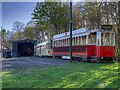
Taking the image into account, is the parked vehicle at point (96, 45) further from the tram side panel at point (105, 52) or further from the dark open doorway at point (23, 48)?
the dark open doorway at point (23, 48)

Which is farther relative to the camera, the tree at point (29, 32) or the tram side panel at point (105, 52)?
the tree at point (29, 32)

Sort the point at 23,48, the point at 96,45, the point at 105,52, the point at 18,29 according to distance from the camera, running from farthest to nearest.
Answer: the point at 18,29, the point at 23,48, the point at 96,45, the point at 105,52

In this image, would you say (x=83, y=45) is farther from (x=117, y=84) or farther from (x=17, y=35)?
(x=17, y=35)

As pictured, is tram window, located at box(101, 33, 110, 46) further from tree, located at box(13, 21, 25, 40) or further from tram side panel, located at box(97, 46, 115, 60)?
tree, located at box(13, 21, 25, 40)

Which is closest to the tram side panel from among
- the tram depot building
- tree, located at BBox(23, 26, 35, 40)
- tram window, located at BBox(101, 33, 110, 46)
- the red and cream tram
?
the red and cream tram

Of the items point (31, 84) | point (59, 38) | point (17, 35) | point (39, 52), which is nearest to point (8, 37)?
point (17, 35)

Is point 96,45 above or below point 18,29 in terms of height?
below

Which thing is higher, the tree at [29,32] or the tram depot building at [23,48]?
the tree at [29,32]

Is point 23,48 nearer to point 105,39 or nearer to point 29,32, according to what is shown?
point 29,32

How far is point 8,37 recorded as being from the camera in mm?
122312

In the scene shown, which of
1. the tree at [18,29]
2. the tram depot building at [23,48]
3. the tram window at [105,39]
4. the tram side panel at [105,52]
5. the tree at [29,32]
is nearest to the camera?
the tram side panel at [105,52]

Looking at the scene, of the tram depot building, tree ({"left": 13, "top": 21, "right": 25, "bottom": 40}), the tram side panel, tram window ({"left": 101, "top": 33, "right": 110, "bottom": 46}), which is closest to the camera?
the tram side panel

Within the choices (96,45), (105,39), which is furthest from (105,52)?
(105,39)

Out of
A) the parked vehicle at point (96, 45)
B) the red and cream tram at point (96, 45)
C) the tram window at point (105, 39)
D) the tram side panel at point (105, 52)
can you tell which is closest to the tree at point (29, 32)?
the parked vehicle at point (96, 45)
